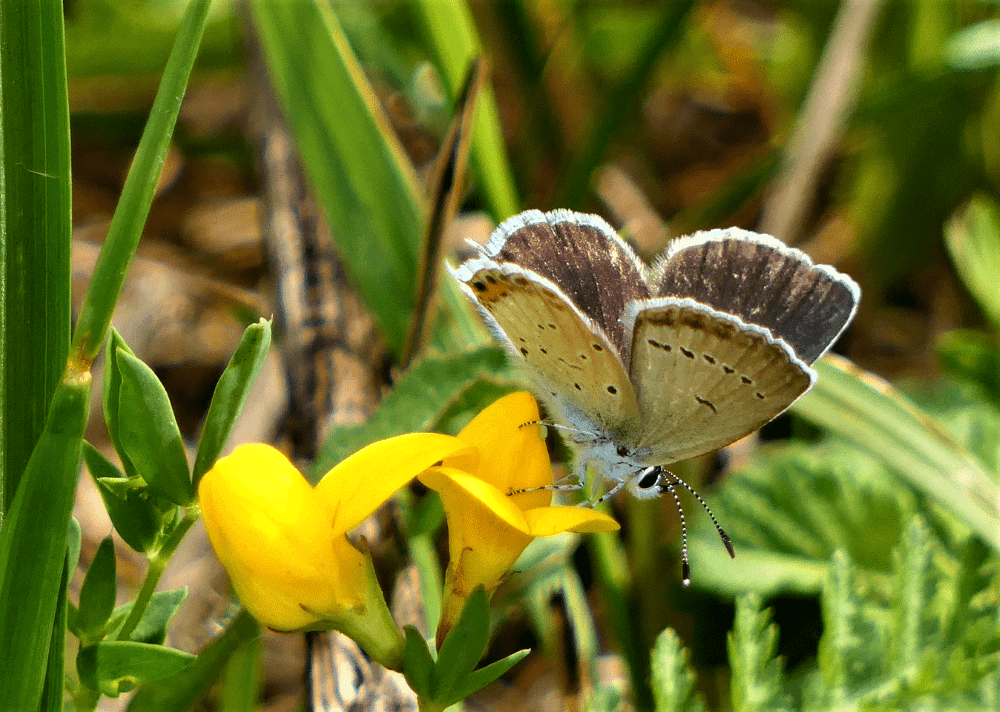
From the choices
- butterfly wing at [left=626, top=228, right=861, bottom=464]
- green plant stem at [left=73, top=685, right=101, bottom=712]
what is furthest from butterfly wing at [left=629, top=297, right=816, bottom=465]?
green plant stem at [left=73, top=685, right=101, bottom=712]

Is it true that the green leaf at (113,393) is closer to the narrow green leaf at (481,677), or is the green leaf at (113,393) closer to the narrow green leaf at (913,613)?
the narrow green leaf at (481,677)

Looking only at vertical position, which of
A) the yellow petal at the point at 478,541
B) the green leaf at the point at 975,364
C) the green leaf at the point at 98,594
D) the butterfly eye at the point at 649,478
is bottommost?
the green leaf at the point at 975,364

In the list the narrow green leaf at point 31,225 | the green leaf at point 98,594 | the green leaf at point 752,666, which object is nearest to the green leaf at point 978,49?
the green leaf at point 752,666

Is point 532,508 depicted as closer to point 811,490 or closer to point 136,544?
point 136,544

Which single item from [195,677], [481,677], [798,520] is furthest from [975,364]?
[195,677]

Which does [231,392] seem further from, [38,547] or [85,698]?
[85,698]

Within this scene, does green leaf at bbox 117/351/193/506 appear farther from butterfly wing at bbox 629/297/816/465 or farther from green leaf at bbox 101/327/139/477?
butterfly wing at bbox 629/297/816/465
